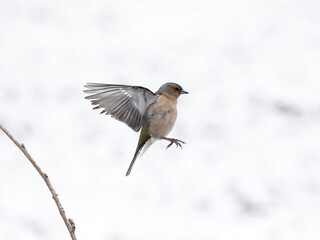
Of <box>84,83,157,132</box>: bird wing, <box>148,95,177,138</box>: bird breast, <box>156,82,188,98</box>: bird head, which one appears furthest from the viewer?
<box>156,82,188,98</box>: bird head

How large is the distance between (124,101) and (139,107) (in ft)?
0.19

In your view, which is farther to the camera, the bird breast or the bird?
the bird breast

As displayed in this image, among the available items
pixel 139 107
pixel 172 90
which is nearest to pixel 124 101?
pixel 139 107

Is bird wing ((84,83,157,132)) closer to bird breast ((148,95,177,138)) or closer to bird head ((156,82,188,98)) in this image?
bird breast ((148,95,177,138))

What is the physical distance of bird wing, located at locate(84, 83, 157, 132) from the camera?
6.77ft

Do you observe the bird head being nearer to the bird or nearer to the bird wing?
the bird

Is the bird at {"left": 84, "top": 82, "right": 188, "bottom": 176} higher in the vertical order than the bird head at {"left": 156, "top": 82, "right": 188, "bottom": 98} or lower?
lower

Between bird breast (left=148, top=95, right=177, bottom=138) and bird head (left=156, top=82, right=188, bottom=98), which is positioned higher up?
bird head (left=156, top=82, right=188, bottom=98)

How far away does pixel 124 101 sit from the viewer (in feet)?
7.07

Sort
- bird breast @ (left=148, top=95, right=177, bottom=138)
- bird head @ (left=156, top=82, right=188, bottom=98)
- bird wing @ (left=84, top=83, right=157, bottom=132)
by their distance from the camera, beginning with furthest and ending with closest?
bird head @ (left=156, top=82, right=188, bottom=98)
bird breast @ (left=148, top=95, right=177, bottom=138)
bird wing @ (left=84, top=83, right=157, bottom=132)

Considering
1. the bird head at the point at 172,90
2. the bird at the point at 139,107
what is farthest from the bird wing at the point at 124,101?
the bird head at the point at 172,90

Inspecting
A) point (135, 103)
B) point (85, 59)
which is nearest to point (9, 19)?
point (85, 59)

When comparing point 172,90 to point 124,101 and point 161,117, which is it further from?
point 124,101

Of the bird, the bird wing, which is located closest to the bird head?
the bird
